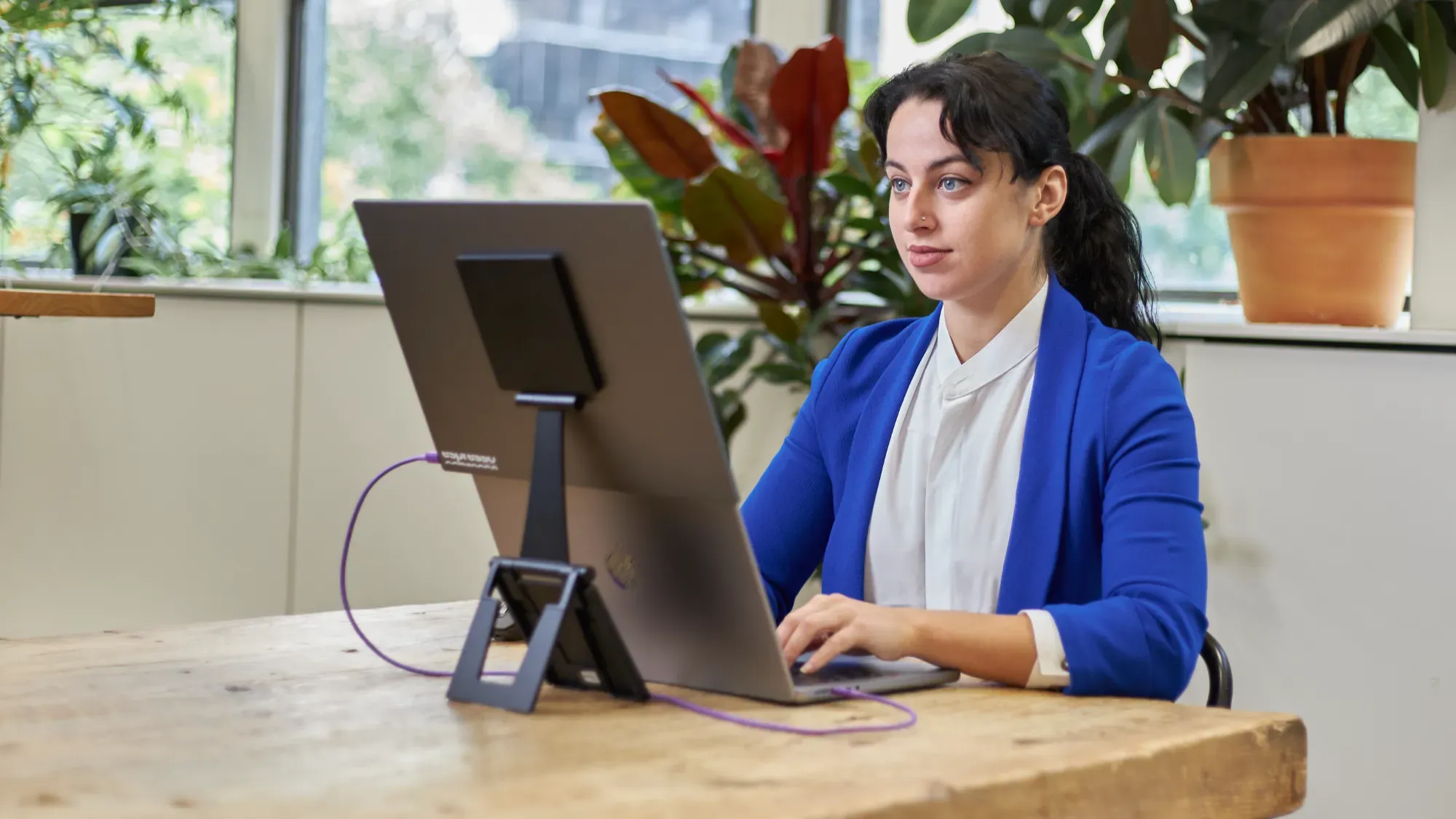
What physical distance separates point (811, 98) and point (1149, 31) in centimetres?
69

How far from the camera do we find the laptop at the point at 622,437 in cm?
107

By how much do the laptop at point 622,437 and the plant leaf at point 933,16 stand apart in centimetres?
154

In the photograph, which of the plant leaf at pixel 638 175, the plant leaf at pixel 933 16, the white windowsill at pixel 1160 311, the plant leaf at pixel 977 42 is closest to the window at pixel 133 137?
the white windowsill at pixel 1160 311

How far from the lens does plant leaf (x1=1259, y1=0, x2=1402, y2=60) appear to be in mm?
2111

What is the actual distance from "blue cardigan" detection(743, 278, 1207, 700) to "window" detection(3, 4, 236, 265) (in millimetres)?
3225

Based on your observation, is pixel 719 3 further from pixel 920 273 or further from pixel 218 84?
pixel 920 273

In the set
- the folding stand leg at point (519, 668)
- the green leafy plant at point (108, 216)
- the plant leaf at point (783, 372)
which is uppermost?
the green leafy plant at point (108, 216)

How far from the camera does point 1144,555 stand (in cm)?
137

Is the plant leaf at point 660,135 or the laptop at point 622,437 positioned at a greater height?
the plant leaf at point 660,135

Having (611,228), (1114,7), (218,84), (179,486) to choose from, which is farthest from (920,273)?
(218,84)

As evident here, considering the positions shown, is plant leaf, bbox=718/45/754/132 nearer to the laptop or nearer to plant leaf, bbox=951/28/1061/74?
plant leaf, bbox=951/28/1061/74

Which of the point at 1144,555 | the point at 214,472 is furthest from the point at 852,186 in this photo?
the point at 214,472

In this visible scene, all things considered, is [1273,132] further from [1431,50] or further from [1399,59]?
[1431,50]

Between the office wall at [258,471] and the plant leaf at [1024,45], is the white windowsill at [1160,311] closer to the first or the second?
the office wall at [258,471]
